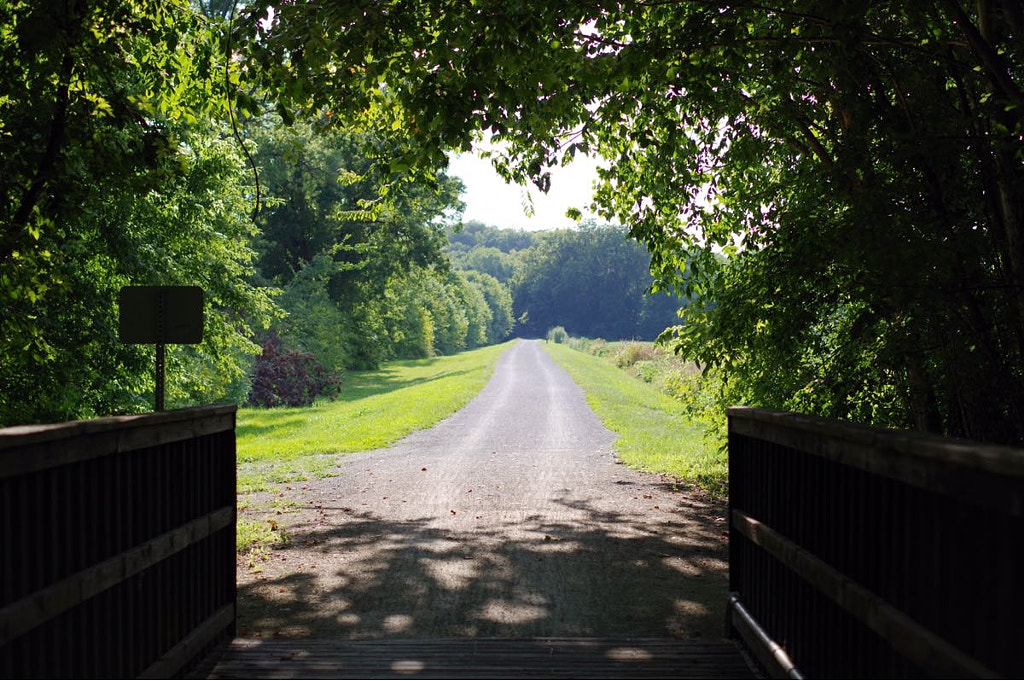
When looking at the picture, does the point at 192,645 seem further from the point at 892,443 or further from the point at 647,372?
the point at 647,372

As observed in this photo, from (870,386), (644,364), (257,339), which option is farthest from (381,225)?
(870,386)

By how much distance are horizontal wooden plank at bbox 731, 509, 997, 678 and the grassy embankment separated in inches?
242

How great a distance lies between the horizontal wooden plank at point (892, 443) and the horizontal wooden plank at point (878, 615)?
558mm

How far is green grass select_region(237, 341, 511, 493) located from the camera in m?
15.5

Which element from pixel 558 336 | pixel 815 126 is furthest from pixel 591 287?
pixel 815 126

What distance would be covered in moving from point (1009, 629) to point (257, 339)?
34.2 metres

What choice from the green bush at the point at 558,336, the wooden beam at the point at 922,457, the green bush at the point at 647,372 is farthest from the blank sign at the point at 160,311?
the green bush at the point at 558,336

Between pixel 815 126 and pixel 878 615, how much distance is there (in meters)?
6.48

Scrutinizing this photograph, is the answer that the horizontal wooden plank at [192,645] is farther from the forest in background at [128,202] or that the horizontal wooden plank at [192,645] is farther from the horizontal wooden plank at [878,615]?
the horizontal wooden plank at [878,615]

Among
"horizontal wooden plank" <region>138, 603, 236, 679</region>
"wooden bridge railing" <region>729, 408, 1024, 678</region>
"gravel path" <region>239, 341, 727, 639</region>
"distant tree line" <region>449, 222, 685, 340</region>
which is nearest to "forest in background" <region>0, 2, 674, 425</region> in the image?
"horizontal wooden plank" <region>138, 603, 236, 679</region>

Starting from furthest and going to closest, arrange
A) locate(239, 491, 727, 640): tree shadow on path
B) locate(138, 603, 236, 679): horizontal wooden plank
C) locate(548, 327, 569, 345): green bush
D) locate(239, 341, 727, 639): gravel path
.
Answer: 1. locate(548, 327, 569, 345): green bush
2. locate(239, 341, 727, 639): gravel path
3. locate(239, 491, 727, 640): tree shadow on path
4. locate(138, 603, 236, 679): horizontal wooden plank

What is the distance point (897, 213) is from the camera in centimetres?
636

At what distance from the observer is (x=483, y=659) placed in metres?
5.26

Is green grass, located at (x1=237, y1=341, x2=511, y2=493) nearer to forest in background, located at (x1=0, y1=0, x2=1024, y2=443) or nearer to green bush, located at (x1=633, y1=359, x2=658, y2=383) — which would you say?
forest in background, located at (x1=0, y1=0, x2=1024, y2=443)
